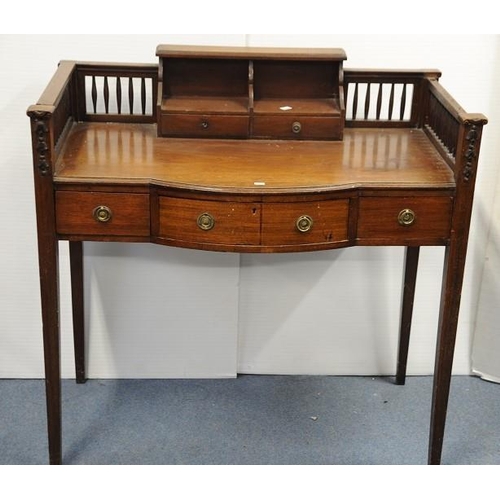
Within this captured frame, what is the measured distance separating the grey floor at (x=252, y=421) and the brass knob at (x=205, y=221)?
78 cm

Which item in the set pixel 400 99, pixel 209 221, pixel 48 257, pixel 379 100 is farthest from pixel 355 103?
pixel 48 257

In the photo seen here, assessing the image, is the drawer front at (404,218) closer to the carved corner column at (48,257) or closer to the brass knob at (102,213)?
the brass knob at (102,213)

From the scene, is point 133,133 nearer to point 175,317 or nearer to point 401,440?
point 175,317

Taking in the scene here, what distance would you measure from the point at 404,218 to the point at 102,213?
0.75m

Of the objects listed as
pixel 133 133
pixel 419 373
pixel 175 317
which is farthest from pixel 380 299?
pixel 133 133

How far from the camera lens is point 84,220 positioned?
2.39 meters

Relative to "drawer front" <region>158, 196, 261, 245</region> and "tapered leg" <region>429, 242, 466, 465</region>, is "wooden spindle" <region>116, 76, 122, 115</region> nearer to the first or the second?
"drawer front" <region>158, 196, 261, 245</region>

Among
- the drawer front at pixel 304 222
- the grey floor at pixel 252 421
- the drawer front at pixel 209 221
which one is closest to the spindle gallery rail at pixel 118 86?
the drawer front at pixel 209 221

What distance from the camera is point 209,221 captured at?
92.5 inches

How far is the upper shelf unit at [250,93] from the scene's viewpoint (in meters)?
2.68

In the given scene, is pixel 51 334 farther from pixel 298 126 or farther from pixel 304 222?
pixel 298 126

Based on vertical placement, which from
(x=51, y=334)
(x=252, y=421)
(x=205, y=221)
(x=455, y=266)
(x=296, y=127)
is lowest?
(x=252, y=421)

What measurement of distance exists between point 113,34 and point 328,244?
0.99 meters

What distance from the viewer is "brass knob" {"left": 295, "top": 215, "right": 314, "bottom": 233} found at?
236 cm
